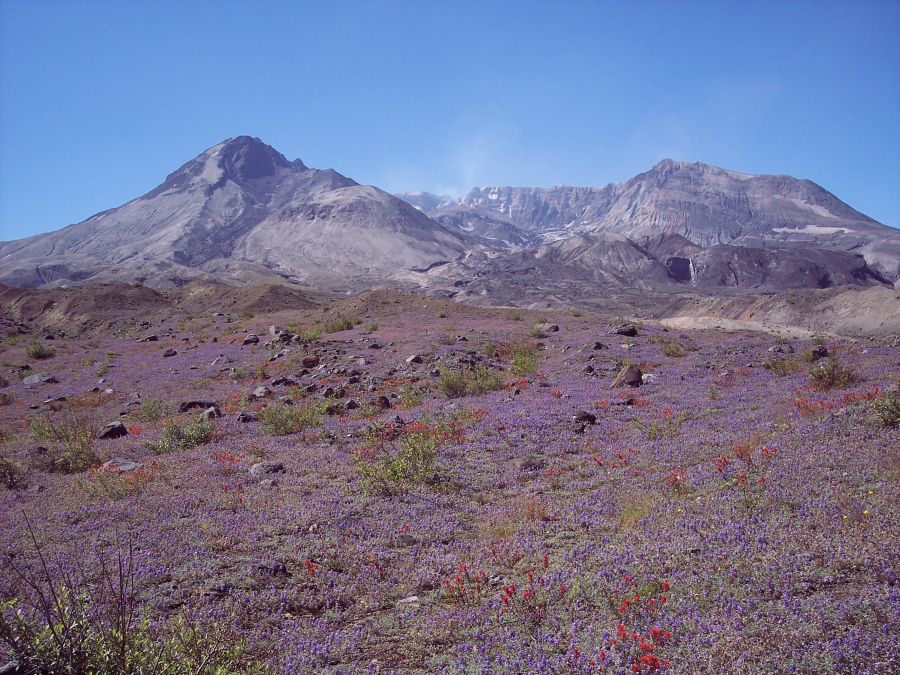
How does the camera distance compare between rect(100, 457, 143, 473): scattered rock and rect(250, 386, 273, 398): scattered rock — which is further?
rect(250, 386, 273, 398): scattered rock

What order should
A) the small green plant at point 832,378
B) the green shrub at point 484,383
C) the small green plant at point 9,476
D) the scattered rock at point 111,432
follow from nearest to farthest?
1. the small green plant at point 9,476
2. the small green plant at point 832,378
3. the scattered rock at point 111,432
4. the green shrub at point 484,383

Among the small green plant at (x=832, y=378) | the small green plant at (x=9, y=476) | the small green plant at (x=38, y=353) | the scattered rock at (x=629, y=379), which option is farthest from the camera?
the small green plant at (x=38, y=353)

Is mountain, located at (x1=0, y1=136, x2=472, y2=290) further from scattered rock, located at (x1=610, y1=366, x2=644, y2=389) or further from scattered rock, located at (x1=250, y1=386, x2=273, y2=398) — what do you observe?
scattered rock, located at (x1=610, y1=366, x2=644, y2=389)

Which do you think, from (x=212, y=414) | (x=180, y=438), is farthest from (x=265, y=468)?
(x=212, y=414)

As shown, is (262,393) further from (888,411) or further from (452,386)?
(888,411)

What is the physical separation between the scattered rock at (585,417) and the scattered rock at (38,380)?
72.2 ft

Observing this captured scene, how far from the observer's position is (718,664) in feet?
9.57

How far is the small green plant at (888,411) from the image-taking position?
20.2 ft

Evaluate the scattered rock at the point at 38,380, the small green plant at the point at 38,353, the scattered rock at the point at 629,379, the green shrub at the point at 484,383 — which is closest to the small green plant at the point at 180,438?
the green shrub at the point at 484,383

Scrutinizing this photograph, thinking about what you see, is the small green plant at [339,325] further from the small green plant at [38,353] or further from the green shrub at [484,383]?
the green shrub at [484,383]

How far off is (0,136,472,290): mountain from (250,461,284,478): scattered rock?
108 metres

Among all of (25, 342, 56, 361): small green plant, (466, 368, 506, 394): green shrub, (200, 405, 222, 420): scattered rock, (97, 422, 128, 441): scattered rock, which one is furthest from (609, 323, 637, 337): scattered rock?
(25, 342, 56, 361): small green plant

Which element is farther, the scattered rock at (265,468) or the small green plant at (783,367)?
the small green plant at (783,367)

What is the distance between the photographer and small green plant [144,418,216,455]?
344 inches
